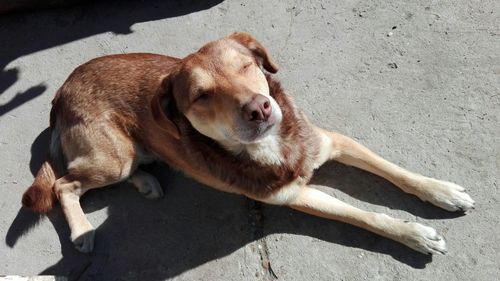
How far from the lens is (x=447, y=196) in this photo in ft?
11.6

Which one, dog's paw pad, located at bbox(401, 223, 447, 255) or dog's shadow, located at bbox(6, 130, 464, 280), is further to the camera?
dog's shadow, located at bbox(6, 130, 464, 280)

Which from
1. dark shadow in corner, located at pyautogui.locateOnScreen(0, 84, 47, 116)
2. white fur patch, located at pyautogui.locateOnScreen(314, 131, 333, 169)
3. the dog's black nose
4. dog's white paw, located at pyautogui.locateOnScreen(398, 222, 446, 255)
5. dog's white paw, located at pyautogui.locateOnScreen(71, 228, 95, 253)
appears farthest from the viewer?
dark shadow in corner, located at pyautogui.locateOnScreen(0, 84, 47, 116)

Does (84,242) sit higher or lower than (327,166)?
lower

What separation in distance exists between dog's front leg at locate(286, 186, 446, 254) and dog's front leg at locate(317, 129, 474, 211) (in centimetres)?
27

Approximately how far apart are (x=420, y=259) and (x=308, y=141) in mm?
1162

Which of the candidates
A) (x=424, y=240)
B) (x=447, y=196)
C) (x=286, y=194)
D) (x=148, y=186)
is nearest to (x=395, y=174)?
(x=447, y=196)

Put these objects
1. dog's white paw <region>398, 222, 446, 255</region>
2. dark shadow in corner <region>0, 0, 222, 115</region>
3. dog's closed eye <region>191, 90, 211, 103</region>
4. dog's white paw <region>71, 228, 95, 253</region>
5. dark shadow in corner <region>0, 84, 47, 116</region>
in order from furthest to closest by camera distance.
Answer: dark shadow in corner <region>0, 0, 222, 115</region> → dark shadow in corner <region>0, 84, 47, 116</region> → dog's white paw <region>71, 228, 95, 253</region> → dog's white paw <region>398, 222, 446, 255</region> → dog's closed eye <region>191, 90, 211, 103</region>

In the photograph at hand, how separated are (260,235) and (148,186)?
1.11 m

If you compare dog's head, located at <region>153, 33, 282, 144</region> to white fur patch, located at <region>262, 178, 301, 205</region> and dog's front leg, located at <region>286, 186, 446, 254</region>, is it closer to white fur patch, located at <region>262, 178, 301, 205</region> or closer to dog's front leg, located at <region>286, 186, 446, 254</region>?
white fur patch, located at <region>262, 178, 301, 205</region>

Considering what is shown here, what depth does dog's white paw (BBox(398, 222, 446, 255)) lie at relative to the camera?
3.38 metres

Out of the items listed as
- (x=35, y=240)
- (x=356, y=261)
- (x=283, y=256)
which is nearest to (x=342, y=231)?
(x=356, y=261)

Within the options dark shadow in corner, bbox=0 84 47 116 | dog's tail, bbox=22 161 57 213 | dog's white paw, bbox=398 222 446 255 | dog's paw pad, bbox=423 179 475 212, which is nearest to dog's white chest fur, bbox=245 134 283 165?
dog's white paw, bbox=398 222 446 255

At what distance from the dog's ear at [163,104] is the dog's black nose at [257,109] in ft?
2.32

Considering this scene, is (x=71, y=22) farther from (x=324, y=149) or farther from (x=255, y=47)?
(x=324, y=149)
